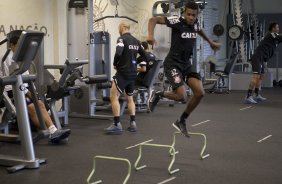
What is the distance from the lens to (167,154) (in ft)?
16.3

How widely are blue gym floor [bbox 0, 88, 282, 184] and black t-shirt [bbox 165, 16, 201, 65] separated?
106 centimetres

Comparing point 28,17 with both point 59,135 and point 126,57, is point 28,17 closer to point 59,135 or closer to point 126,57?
point 126,57

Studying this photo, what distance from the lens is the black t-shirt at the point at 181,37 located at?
189 inches

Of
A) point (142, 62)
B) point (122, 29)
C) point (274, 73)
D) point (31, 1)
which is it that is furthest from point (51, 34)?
point (274, 73)

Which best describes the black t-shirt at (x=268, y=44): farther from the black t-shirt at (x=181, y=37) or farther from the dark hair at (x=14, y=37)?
the dark hair at (x=14, y=37)

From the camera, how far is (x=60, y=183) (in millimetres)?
3930

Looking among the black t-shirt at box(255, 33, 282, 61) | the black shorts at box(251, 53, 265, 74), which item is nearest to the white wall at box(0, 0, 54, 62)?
the black shorts at box(251, 53, 265, 74)

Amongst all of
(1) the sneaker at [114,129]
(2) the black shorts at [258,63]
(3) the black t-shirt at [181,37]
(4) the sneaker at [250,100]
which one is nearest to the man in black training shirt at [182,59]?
A: (3) the black t-shirt at [181,37]

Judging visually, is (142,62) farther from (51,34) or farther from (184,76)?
(184,76)

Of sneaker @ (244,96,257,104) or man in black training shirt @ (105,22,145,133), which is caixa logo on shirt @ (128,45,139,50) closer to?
man in black training shirt @ (105,22,145,133)

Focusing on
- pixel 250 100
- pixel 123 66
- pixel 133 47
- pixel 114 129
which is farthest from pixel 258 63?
pixel 114 129

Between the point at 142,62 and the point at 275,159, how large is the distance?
3.24 meters

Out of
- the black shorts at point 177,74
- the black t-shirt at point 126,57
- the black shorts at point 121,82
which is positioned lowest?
the black shorts at point 121,82

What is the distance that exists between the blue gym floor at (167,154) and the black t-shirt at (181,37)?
106 centimetres
